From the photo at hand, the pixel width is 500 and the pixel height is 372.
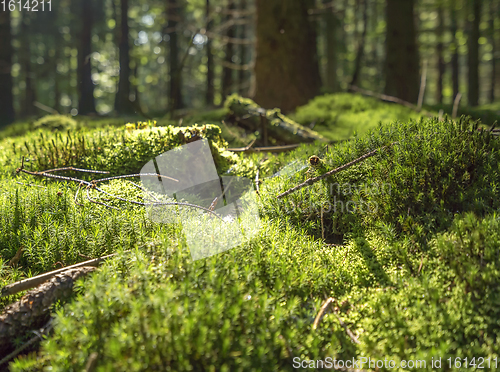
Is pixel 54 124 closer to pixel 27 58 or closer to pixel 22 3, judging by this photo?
pixel 22 3

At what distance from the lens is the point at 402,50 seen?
31.5 ft

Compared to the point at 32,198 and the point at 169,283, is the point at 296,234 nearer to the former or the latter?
the point at 169,283

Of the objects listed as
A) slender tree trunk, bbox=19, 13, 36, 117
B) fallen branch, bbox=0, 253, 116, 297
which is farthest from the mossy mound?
slender tree trunk, bbox=19, 13, 36, 117

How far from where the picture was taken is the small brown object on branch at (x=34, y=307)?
2.09 m

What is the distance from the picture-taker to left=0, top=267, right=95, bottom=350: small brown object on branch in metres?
2.09

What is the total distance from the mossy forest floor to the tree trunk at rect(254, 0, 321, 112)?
20.0ft

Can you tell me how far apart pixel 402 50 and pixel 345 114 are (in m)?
3.81

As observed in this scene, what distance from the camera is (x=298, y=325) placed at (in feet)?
6.45

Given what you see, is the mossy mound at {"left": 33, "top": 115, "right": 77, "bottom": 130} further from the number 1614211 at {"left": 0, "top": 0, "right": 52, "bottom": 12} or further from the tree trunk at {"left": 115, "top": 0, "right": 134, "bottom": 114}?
the tree trunk at {"left": 115, "top": 0, "right": 134, "bottom": 114}

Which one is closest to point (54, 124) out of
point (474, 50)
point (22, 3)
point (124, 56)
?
point (124, 56)

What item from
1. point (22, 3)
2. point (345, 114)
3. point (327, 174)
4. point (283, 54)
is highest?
point (22, 3)

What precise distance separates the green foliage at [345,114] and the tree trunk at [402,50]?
186cm

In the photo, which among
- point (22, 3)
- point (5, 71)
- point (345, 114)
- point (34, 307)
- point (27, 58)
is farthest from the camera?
point (27, 58)

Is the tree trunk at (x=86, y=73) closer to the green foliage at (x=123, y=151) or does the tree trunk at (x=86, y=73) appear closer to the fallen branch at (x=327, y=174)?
the green foliage at (x=123, y=151)
